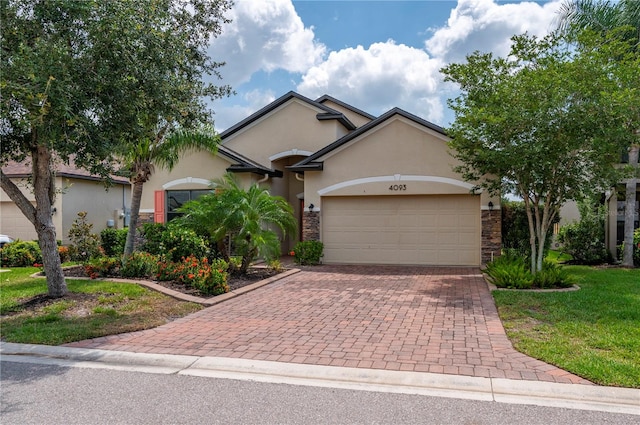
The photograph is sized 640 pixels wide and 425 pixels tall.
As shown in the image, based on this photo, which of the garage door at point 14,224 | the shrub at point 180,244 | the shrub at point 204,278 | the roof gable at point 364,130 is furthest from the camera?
the garage door at point 14,224

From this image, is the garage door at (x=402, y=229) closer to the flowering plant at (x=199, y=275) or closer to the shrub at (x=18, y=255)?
the flowering plant at (x=199, y=275)

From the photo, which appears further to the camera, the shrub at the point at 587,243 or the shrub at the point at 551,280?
the shrub at the point at 587,243

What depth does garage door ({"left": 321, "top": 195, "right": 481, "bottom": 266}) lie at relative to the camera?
15172 mm

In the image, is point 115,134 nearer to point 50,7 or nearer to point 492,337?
point 50,7

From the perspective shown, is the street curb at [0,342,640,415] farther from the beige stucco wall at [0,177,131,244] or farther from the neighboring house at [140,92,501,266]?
the beige stucco wall at [0,177,131,244]

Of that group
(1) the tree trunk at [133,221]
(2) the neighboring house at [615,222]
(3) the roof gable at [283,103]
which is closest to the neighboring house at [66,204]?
(3) the roof gable at [283,103]

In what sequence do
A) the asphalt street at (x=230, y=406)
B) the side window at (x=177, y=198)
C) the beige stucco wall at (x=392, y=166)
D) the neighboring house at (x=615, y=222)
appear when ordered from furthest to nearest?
the side window at (x=177, y=198) < the neighboring house at (x=615, y=222) < the beige stucco wall at (x=392, y=166) < the asphalt street at (x=230, y=406)

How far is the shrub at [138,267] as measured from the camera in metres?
11.5

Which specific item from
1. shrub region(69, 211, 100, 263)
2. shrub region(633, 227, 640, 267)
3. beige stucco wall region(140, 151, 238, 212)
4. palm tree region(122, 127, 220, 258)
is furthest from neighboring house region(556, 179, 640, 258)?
shrub region(69, 211, 100, 263)

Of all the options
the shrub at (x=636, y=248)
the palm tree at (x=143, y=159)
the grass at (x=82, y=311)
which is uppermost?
the palm tree at (x=143, y=159)

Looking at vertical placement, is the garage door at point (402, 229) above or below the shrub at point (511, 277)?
above

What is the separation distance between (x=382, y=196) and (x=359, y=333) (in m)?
9.36

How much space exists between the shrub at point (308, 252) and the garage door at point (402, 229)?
77 centimetres

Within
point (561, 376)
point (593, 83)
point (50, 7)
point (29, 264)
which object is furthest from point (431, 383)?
point (29, 264)
